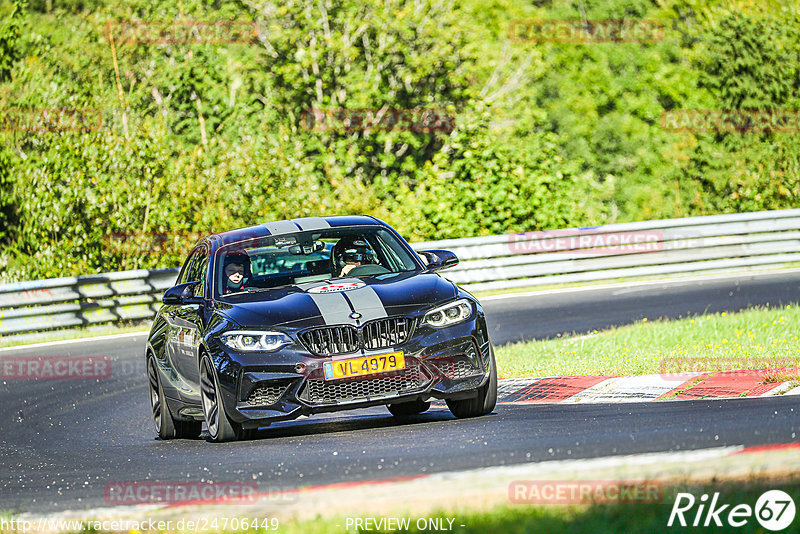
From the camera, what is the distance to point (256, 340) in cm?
832

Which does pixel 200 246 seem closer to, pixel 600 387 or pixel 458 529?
pixel 600 387

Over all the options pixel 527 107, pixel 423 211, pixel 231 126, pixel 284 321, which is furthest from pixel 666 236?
pixel 527 107

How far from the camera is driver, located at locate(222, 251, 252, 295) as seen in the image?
934cm

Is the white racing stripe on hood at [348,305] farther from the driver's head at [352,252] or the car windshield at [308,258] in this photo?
the driver's head at [352,252]

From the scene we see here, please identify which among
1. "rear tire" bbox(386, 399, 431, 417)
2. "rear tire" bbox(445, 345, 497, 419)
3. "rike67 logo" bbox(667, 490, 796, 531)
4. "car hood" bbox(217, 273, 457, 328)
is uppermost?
"rike67 logo" bbox(667, 490, 796, 531)

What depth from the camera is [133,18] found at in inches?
1276

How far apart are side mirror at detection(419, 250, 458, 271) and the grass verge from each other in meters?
2.23

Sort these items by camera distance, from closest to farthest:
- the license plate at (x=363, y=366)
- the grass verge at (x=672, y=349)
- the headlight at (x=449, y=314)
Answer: the license plate at (x=363, y=366)
the headlight at (x=449, y=314)
the grass verge at (x=672, y=349)

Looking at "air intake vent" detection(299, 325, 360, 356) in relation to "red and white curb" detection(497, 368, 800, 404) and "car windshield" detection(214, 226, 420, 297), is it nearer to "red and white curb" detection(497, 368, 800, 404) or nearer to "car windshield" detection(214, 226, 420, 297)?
"car windshield" detection(214, 226, 420, 297)

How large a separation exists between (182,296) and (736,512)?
557 centimetres

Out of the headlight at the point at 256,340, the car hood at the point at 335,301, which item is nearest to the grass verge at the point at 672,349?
the car hood at the point at 335,301

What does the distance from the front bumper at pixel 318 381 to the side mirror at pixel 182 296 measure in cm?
110

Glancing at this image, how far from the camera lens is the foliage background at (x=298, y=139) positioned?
77.0ft

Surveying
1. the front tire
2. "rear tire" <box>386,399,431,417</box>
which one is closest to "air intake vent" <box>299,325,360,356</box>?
the front tire
